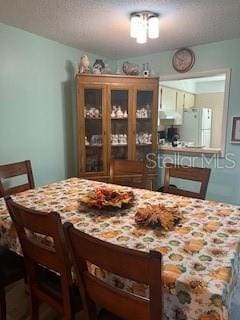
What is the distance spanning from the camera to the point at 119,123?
3.20 m

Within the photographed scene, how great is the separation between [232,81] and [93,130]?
175 centimetres

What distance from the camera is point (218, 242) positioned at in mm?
1139

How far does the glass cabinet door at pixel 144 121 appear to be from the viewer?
10.4ft

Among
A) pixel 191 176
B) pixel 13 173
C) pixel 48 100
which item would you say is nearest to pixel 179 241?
pixel 191 176

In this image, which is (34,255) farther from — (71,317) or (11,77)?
(11,77)

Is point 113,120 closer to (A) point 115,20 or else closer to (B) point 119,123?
(B) point 119,123

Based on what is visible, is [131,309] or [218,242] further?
[218,242]

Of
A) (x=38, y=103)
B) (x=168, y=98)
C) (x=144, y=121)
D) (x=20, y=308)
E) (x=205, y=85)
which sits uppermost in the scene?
(x=205, y=85)

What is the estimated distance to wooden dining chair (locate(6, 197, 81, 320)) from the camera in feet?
3.40

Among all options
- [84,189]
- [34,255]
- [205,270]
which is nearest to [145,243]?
[205,270]

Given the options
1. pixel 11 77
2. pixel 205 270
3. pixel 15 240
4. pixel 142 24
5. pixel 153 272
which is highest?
pixel 142 24

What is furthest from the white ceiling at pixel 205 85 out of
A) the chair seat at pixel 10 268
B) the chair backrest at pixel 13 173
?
the chair seat at pixel 10 268

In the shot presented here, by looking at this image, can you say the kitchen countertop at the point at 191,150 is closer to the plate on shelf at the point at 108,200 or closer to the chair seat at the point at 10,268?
the plate on shelf at the point at 108,200

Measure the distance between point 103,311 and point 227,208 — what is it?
0.97m
